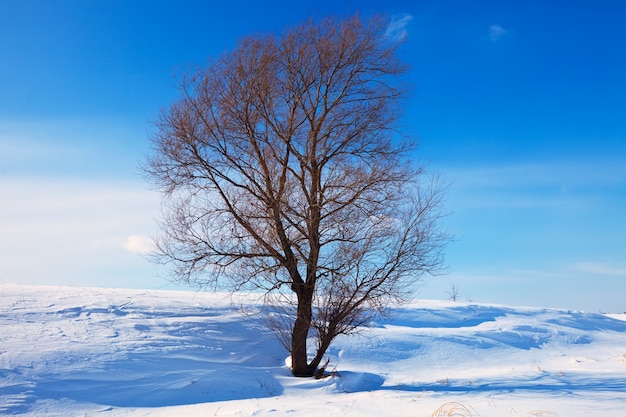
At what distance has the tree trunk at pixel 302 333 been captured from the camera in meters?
12.1

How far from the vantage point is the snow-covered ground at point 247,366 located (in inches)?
349

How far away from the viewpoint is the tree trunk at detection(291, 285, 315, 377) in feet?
39.8

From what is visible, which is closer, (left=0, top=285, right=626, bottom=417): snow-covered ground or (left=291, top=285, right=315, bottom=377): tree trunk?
(left=0, top=285, right=626, bottom=417): snow-covered ground

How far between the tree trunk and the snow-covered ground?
1.53ft

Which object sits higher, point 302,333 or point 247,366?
point 302,333

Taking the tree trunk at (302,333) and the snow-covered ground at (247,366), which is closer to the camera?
the snow-covered ground at (247,366)

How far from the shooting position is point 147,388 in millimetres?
10250

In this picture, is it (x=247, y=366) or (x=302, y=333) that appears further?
(x=247, y=366)

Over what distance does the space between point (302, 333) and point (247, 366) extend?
6.17 feet

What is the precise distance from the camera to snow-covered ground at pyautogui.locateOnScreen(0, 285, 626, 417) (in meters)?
8.86

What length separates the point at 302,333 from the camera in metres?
12.2

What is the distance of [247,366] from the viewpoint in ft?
43.1

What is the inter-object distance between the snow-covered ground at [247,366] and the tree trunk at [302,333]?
1.53ft

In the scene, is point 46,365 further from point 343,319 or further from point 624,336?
point 624,336
